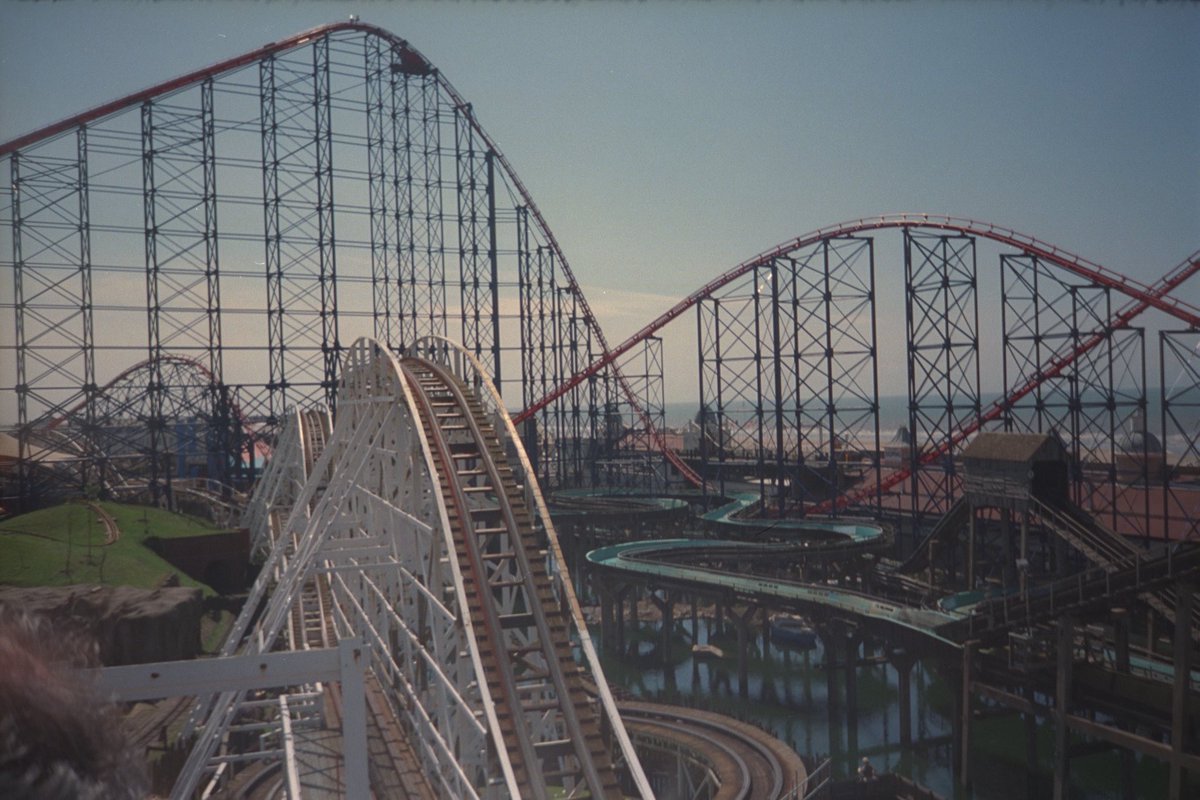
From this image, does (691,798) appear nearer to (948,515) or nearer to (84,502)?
Answer: (948,515)

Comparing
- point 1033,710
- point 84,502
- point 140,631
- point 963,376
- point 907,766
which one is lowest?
point 907,766

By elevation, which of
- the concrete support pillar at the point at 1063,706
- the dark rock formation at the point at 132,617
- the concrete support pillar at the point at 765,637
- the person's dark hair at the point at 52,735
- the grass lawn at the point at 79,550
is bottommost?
the concrete support pillar at the point at 765,637

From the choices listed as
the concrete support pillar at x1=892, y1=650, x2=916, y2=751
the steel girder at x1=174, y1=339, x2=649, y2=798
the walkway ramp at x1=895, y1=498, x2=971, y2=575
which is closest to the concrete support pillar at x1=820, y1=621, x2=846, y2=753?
the concrete support pillar at x1=892, y1=650, x2=916, y2=751

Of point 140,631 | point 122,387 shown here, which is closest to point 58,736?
point 140,631

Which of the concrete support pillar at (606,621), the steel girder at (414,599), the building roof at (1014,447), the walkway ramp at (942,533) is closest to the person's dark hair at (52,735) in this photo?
the steel girder at (414,599)

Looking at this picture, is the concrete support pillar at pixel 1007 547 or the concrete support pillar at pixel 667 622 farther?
the concrete support pillar at pixel 667 622

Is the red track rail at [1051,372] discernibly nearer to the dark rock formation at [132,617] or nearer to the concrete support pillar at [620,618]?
the concrete support pillar at [620,618]

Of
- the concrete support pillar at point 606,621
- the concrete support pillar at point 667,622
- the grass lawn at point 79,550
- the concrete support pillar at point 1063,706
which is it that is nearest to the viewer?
the concrete support pillar at point 1063,706
